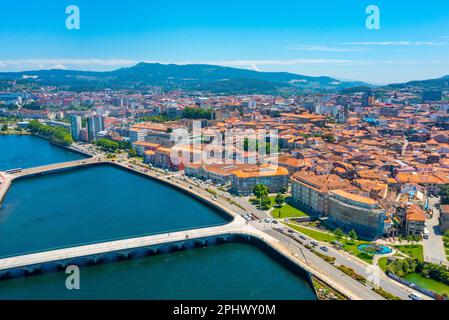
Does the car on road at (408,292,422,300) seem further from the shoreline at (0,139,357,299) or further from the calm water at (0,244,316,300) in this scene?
the calm water at (0,244,316,300)

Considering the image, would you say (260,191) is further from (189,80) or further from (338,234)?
(189,80)

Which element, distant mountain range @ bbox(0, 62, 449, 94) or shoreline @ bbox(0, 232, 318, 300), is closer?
shoreline @ bbox(0, 232, 318, 300)

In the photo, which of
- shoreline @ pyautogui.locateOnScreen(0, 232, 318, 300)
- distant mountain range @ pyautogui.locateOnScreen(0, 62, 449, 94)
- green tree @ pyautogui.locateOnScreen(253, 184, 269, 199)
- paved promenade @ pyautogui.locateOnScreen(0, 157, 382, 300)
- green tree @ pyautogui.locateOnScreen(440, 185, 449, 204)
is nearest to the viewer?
paved promenade @ pyautogui.locateOnScreen(0, 157, 382, 300)

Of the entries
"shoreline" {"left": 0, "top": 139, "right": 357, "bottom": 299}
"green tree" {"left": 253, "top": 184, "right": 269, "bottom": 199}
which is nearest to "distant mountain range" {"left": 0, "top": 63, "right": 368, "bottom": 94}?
"shoreline" {"left": 0, "top": 139, "right": 357, "bottom": 299}

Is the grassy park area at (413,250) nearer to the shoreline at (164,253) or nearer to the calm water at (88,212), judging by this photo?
the shoreline at (164,253)

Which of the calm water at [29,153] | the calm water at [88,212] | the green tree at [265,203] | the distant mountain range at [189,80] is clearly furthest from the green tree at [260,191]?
the distant mountain range at [189,80]
